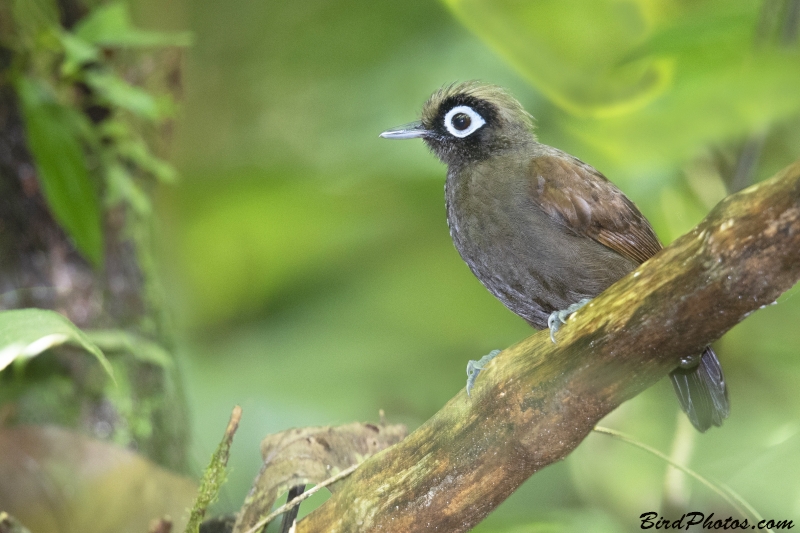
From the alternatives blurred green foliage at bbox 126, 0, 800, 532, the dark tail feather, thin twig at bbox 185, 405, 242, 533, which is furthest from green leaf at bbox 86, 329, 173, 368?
the dark tail feather

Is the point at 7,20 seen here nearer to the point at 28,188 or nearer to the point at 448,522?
the point at 28,188

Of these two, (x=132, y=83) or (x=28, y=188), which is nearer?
(x=28, y=188)

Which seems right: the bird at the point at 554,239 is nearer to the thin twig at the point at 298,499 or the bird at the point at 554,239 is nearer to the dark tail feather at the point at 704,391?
the dark tail feather at the point at 704,391

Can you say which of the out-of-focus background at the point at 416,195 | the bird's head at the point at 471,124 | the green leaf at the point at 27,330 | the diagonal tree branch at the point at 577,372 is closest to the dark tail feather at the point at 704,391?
the out-of-focus background at the point at 416,195

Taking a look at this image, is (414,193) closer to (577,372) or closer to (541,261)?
(541,261)

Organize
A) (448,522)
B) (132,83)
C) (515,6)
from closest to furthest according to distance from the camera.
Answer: (448,522) → (515,6) → (132,83)

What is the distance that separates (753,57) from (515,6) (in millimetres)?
876

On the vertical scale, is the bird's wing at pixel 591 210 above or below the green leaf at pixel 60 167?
below

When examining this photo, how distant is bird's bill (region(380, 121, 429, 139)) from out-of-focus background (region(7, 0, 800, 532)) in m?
0.74

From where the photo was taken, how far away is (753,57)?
7.00 ft

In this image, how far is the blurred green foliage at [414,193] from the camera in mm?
2090

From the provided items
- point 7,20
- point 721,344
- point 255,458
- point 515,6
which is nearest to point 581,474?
point 721,344

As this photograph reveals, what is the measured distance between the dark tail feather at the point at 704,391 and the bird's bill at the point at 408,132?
0.85 metres

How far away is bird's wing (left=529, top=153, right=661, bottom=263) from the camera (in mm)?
1551
